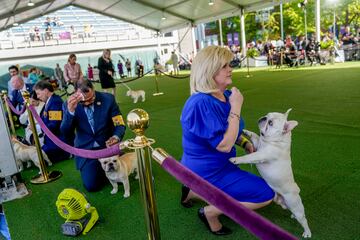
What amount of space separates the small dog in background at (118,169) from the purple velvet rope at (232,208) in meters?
1.77

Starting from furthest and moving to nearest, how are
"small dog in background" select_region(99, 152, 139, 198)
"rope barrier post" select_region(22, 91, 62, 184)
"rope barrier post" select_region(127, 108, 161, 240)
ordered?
"rope barrier post" select_region(22, 91, 62, 184) < "small dog in background" select_region(99, 152, 139, 198) < "rope barrier post" select_region(127, 108, 161, 240)

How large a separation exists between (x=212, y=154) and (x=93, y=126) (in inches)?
68.6

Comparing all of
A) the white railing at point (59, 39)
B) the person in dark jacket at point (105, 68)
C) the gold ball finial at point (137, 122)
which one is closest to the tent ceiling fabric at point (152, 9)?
the white railing at point (59, 39)

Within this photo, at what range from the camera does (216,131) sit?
1985mm

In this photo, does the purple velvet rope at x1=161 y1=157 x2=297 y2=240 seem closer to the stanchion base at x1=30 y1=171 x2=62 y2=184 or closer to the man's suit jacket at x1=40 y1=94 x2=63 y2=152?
the stanchion base at x1=30 y1=171 x2=62 y2=184

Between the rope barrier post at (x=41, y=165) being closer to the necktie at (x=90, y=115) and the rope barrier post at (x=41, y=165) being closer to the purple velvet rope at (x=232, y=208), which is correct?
the necktie at (x=90, y=115)

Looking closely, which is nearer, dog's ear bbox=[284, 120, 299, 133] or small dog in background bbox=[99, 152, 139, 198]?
dog's ear bbox=[284, 120, 299, 133]

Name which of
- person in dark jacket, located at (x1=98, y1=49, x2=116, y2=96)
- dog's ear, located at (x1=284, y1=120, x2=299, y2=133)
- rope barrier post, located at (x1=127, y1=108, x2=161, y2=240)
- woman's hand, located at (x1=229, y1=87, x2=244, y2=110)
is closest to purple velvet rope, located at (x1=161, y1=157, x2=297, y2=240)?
rope barrier post, located at (x1=127, y1=108, x2=161, y2=240)

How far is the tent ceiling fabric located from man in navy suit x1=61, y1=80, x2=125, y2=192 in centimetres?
1420

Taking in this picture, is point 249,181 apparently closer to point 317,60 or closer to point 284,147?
point 284,147

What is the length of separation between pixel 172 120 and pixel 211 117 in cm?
452

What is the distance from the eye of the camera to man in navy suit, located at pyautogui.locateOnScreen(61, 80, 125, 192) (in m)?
3.40

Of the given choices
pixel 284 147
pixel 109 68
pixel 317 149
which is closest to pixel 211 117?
pixel 284 147

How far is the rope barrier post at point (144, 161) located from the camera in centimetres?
143
